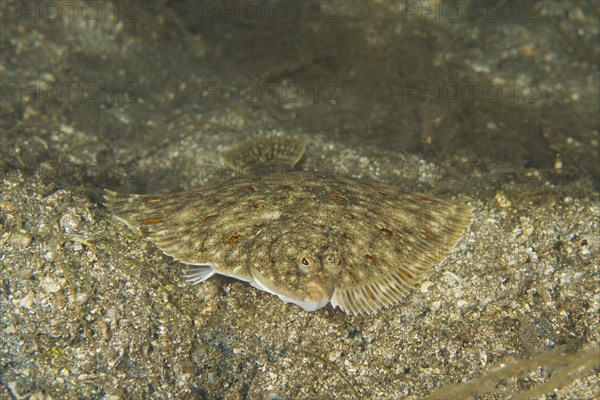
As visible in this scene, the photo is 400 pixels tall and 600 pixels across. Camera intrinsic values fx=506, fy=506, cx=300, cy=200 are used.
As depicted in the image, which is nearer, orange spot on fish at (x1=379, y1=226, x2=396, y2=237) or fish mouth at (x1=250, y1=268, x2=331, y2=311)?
fish mouth at (x1=250, y1=268, x2=331, y2=311)

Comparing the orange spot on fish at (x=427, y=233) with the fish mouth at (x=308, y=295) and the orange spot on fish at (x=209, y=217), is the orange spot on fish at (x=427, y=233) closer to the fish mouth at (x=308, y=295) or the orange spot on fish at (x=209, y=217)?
the fish mouth at (x=308, y=295)

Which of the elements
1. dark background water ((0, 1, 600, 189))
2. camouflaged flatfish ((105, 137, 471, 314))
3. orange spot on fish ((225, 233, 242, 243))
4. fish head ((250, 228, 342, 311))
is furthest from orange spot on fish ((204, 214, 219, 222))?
dark background water ((0, 1, 600, 189))

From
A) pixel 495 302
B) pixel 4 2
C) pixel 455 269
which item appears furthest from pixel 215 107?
pixel 495 302

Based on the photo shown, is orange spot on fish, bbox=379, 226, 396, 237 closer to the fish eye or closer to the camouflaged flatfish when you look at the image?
Answer: the camouflaged flatfish

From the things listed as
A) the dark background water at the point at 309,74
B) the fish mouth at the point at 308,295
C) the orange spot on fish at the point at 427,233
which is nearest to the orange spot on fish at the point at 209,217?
the fish mouth at the point at 308,295

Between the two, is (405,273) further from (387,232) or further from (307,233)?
Answer: (307,233)

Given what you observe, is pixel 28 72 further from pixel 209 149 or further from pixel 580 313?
pixel 580 313
